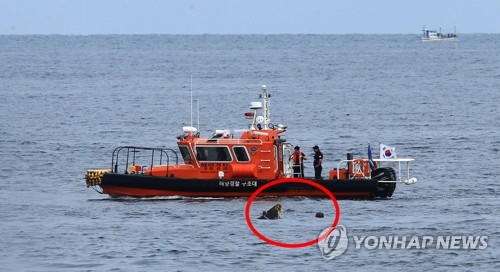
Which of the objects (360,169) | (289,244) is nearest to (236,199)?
(360,169)

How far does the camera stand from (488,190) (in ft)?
150

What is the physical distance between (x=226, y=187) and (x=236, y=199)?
0.49 meters

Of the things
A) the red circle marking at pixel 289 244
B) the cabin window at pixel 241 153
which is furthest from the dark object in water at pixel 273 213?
the cabin window at pixel 241 153

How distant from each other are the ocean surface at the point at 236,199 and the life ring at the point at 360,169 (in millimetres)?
1090

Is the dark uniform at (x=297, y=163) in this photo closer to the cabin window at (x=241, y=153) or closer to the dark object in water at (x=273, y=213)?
the cabin window at (x=241, y=153)

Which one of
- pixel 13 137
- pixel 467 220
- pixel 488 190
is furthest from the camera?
pixel 13 137

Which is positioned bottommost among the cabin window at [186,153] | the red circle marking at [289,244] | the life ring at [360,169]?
the red circle marking at [289,244]

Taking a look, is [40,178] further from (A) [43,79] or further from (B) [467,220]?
(A) [43,79]

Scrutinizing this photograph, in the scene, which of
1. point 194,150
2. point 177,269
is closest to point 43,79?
point 194,150

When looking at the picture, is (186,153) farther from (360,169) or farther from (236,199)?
(360,169)

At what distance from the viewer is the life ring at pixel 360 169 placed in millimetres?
42031

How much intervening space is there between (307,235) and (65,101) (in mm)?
64085

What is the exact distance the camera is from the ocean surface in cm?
3306

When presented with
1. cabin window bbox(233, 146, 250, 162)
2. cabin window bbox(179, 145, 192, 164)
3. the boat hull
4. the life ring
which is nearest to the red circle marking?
the boat hull
